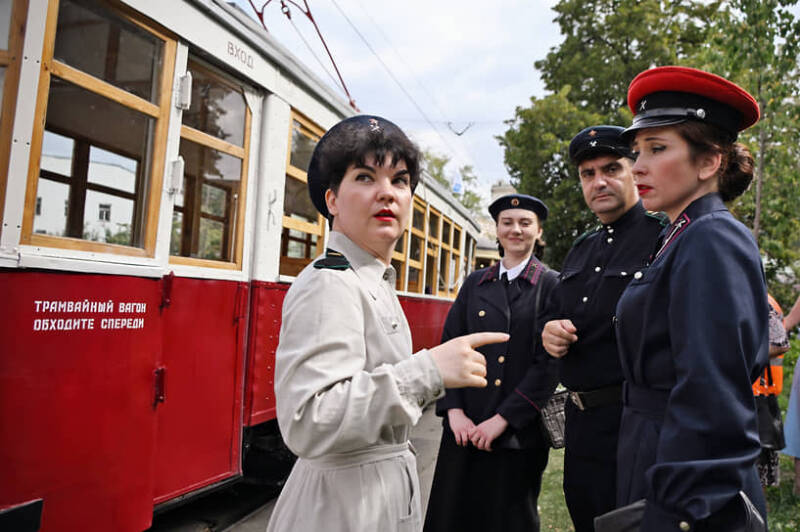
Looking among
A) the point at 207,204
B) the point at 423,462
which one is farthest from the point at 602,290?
the point at 423,462

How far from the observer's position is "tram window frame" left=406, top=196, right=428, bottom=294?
681cm

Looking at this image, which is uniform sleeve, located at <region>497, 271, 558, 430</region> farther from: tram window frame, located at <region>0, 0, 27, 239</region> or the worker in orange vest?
tram window frame, located at <region>0, 0, 27, 239</region>

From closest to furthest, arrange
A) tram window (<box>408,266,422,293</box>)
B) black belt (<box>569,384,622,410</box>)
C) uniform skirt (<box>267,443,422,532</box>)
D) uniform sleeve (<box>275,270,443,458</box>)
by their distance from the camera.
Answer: uniform sleeve (<box>275,270,443,458</box>) → uniform skirt (<box>267,443,422,532</box>) → black belt (<box>569,384,622,410</box>) → tram window (<box>408,266,422,293</box>)

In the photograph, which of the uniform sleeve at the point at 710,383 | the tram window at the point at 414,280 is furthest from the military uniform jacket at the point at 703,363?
the tram window at the point at 414,280

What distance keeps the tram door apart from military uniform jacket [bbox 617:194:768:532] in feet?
8.06

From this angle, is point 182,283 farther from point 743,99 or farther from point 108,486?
point 743,99

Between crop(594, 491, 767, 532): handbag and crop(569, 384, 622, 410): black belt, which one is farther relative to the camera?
crop(569, 384, 622, 410): black belt

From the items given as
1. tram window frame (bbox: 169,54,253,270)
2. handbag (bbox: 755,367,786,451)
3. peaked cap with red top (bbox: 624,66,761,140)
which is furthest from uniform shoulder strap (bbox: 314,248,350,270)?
handbag (bbox: 755,367,786,451)

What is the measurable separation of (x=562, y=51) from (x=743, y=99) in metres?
18.9

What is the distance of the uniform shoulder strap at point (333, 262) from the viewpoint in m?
1.35

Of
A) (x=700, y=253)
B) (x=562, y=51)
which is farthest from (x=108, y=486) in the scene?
(x=562, y=51)

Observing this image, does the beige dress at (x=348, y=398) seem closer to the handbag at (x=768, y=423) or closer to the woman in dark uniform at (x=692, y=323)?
the woman in dark uniform at (x=692, y=323)

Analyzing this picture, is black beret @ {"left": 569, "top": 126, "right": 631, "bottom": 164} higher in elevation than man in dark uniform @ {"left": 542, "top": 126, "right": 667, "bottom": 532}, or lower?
higher

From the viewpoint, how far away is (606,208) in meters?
2.36
